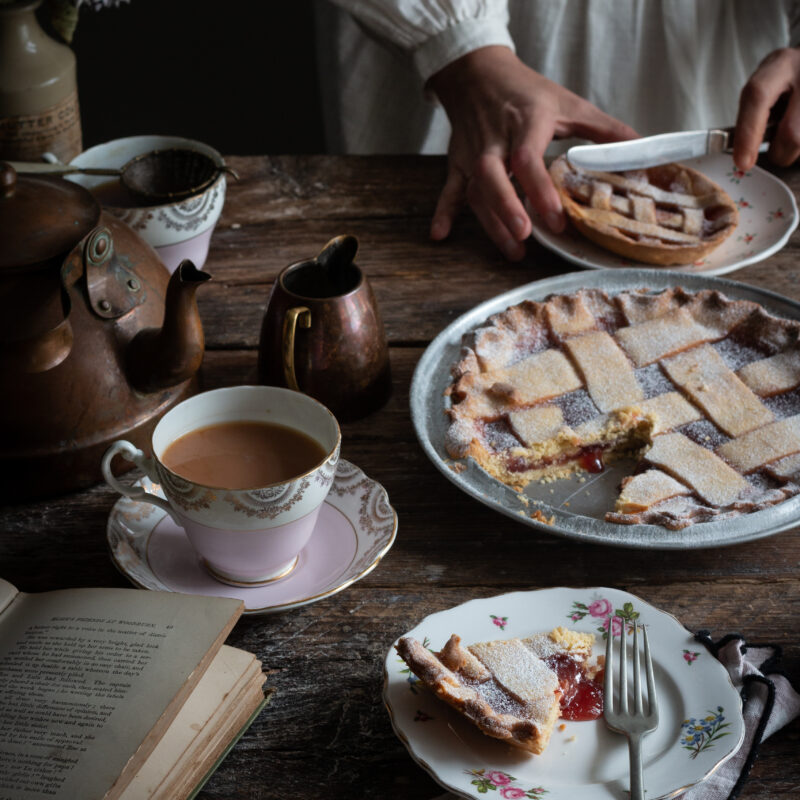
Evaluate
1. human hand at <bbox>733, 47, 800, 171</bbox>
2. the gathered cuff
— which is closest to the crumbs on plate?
human hand at <bbox>733, 47, 800, 171</bbox>

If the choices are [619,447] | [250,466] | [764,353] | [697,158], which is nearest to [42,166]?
[250,466]

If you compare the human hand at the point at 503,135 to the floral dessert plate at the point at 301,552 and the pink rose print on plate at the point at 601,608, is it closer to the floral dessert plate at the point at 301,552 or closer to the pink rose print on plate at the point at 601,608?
the floral dessert plate at the point at 301,552

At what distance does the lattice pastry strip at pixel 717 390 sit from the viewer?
4.38ft

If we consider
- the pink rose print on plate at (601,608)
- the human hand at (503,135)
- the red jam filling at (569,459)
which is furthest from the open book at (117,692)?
the human hand at (503,135)

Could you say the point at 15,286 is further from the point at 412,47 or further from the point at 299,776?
the point at 412,47

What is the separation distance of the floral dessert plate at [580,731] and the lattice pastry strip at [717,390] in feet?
1.44

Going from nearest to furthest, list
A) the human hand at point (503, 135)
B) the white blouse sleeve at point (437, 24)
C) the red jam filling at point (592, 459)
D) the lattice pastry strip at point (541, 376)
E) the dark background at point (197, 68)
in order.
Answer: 1. the red jam filling at point (592, 459)
2. the lattice pastry strip at point (541, 376)
3. the human hand at point (503, 135)
4. the white blouse sleeve at point (437, 24)
5. the dark background at point (197, 68)

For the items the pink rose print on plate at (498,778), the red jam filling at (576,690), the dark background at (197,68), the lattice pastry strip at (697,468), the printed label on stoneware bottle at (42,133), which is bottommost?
the dark background at (197,68)

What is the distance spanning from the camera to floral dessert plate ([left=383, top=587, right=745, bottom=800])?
32.5 inches

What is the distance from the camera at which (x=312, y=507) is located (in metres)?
1.03

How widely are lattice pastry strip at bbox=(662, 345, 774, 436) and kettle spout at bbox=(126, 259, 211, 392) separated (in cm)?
70

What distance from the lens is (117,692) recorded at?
849 millimetres

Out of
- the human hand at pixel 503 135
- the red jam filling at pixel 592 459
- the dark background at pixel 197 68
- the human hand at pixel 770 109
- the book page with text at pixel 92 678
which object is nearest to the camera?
the book page with text at pixel 92 678

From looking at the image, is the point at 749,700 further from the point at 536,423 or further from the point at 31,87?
the point at 31,87
